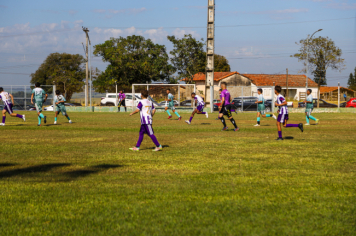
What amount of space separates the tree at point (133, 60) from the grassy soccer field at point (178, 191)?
4773 cm

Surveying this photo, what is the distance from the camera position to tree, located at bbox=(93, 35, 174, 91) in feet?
186

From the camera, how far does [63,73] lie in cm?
7662

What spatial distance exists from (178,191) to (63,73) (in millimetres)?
75372

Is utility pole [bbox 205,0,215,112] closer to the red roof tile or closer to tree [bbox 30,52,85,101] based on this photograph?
tree [bbox 30,52,85,101]


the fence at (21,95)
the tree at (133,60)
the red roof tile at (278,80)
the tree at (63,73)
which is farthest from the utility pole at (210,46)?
the red roof tile at (278,80)

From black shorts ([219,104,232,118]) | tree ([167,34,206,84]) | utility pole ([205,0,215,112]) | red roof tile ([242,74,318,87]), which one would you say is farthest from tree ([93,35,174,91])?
black shorts ([219,104,232,118])

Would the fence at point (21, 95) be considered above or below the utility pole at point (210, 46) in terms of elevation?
below

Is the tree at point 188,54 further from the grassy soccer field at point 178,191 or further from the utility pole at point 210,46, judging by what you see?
the grassy soccer field at point 178,191

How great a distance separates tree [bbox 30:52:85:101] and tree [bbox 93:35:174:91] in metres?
18.0

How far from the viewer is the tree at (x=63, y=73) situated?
75.1 metres

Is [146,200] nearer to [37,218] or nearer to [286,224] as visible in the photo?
[37,218]

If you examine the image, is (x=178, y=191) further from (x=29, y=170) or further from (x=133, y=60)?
(x=133, y=60)

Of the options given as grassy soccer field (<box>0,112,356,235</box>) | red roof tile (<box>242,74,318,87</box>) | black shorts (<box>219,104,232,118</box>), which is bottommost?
grassy soccer field (<box>0,112,356,235</box>)

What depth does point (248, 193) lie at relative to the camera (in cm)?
546
